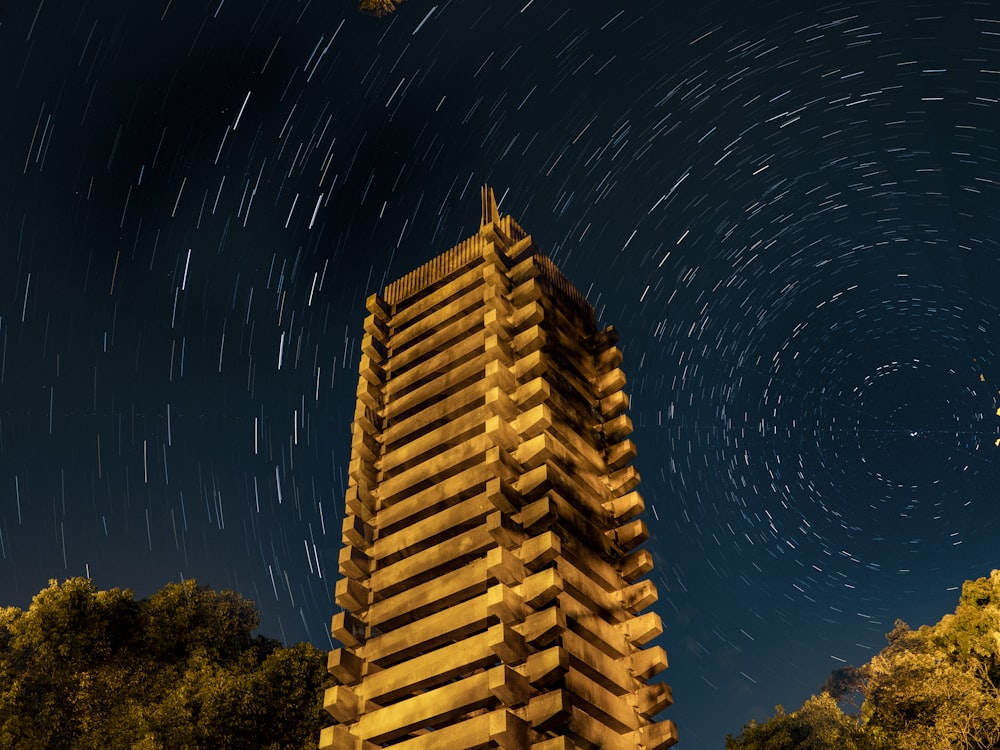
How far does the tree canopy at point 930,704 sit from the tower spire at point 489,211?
1864 centimetres

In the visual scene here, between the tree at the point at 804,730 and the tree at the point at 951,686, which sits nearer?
the tree at the point at 951,686

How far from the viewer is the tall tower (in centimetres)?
651

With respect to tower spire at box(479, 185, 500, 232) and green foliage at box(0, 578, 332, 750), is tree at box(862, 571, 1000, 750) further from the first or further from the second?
tower spire at box(479, 185, 500, 232)

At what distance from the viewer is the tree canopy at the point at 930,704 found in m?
19.6

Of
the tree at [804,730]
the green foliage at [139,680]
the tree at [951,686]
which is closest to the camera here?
the green foliage at [139,680]

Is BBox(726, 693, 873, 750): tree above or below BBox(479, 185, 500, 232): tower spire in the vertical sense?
below

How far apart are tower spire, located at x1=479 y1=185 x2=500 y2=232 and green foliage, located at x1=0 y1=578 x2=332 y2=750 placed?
42.0ft

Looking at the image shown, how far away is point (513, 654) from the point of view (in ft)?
20.8

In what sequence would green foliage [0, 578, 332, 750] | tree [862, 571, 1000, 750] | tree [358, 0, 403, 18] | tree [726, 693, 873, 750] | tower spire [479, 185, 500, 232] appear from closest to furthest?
tree [358, 0, 403, 18] < tower spire [479, 185, 500, 232] < green foliage [0, 578, 332, 750] < tree [862, 571, 1000, 750] < tree [726, 693, 873, 750]

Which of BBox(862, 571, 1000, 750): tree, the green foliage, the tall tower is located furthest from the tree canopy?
the tall tower

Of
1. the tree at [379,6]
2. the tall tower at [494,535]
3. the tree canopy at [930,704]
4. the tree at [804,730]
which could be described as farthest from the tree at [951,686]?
the tree at [379,6]

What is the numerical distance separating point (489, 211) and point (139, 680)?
14.5 meters

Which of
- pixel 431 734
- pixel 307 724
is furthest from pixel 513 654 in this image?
pixel 307 724

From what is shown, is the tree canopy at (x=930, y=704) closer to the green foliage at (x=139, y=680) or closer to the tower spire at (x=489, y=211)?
the green foliage at (x=139, y=680)
